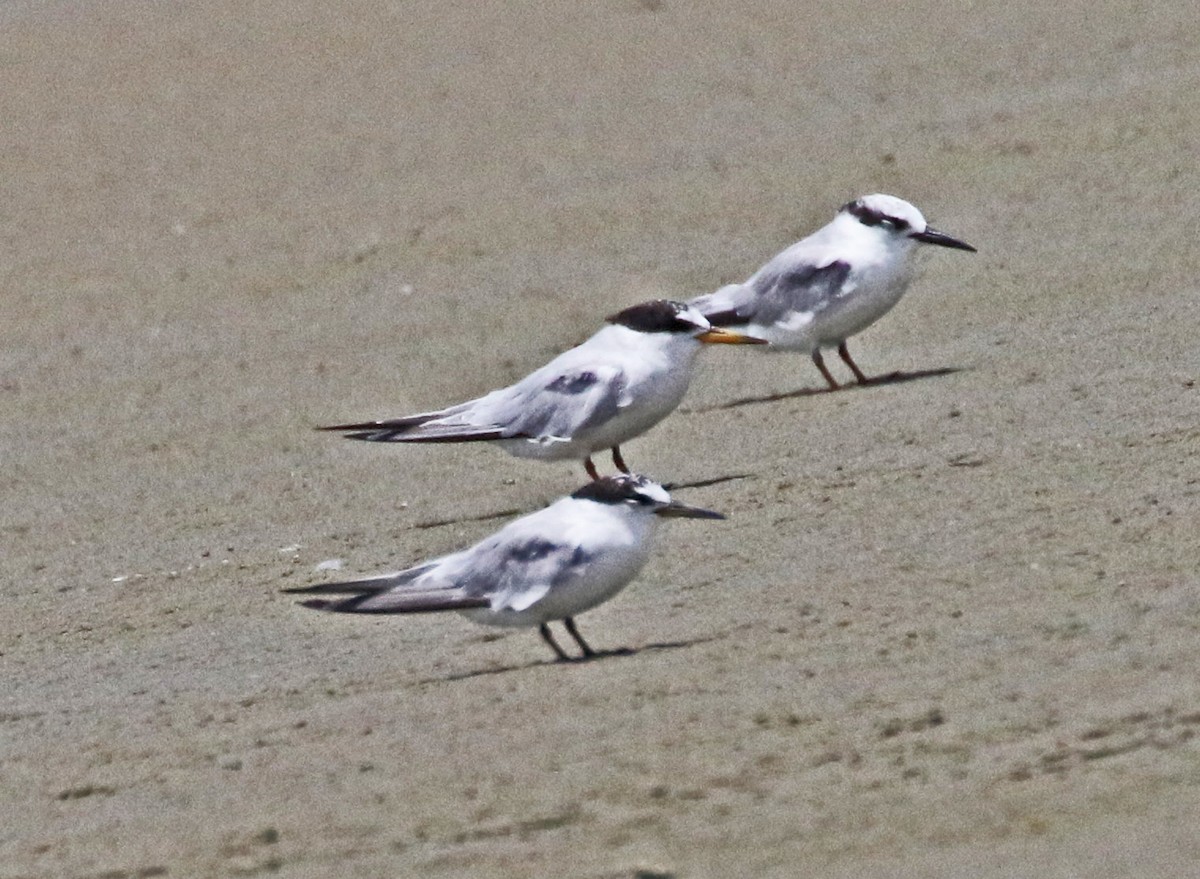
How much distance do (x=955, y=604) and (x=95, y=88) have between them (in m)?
8.83

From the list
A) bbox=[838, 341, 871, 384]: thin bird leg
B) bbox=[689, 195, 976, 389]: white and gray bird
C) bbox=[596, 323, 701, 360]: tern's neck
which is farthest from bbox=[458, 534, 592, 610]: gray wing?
bbox=[838, 341, 871, 384]: thin bird leg

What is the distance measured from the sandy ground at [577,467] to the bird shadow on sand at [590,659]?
0.18 ft

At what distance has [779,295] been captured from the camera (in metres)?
8.73

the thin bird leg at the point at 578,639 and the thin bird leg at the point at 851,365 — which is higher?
the thin bird leg at the point at 578,639

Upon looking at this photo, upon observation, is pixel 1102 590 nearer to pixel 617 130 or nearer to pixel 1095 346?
pixel 1095 346

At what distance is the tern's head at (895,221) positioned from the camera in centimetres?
873

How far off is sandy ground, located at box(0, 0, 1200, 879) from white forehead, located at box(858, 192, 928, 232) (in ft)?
1.57

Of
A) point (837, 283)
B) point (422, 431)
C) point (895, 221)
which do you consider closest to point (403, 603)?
point (422, 431)

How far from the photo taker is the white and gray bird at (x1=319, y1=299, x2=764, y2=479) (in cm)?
751

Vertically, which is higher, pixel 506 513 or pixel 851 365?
pixel 851 365

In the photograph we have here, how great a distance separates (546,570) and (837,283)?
2940 millimetres

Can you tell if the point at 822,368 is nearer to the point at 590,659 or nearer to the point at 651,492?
the point at 651,492

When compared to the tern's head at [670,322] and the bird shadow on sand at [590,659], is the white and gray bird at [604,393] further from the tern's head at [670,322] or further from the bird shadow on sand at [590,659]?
the bird shadow on sand at [590,659]

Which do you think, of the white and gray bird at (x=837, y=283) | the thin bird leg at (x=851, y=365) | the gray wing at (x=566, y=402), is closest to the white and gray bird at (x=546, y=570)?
the gray wing at (x=566, y=402)
